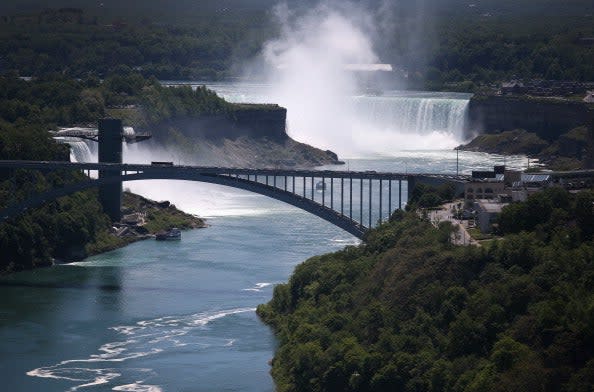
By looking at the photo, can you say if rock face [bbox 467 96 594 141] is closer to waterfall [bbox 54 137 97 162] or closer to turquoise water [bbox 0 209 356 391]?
waterfall [bbox 54 137 97 162]

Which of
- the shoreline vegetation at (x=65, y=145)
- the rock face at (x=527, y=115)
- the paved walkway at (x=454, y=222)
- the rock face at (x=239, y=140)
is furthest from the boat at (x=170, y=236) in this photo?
the rock face at (x=527, y=115)

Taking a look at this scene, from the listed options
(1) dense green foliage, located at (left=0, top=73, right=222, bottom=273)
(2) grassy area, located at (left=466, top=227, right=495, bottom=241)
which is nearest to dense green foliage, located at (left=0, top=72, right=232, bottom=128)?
(1) dense green foliage, located at (left=0, top=73, right=222, bottom=273)

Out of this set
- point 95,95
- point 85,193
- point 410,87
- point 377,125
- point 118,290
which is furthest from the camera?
point 410,87

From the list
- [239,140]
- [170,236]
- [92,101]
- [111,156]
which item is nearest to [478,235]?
[170,236]

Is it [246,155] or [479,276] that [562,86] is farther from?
[479,276]

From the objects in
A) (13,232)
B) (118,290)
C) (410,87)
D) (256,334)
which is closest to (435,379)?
(256,334)

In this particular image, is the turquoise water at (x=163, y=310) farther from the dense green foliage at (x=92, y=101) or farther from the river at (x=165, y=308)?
the dense green foliage at (x=92, y=101)

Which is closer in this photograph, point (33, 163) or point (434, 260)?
point (434, 260)
